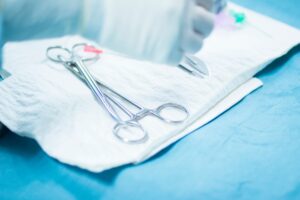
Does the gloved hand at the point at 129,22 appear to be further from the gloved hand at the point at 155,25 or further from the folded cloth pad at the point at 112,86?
the folded cloth pad at the point at 112,86

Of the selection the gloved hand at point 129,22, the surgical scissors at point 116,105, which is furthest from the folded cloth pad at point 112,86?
the gloved hand at point 129,22

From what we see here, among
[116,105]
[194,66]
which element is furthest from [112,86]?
[194,66]

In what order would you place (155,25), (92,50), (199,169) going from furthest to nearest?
(92,50) → (199,169) → (155,25)

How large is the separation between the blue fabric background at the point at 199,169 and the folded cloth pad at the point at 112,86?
27 millimetres

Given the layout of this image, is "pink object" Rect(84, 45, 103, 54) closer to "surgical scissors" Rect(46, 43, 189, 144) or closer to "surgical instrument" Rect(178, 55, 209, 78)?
"surgical scissors" Rect(46, 43, 189, 144)

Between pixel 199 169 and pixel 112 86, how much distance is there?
0.27 metres

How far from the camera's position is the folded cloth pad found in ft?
2.10

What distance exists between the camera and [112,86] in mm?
770

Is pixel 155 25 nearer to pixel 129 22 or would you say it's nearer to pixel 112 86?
pixel 129 22

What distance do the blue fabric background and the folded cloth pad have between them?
0.03m

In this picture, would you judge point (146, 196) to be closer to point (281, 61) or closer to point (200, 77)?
point (200, 77)

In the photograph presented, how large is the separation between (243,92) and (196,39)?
0.31 m

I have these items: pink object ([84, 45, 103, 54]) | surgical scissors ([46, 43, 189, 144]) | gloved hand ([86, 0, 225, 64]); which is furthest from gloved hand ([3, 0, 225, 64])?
pink object ([84, 45, 103, 54])

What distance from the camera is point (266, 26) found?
40.9 inches
